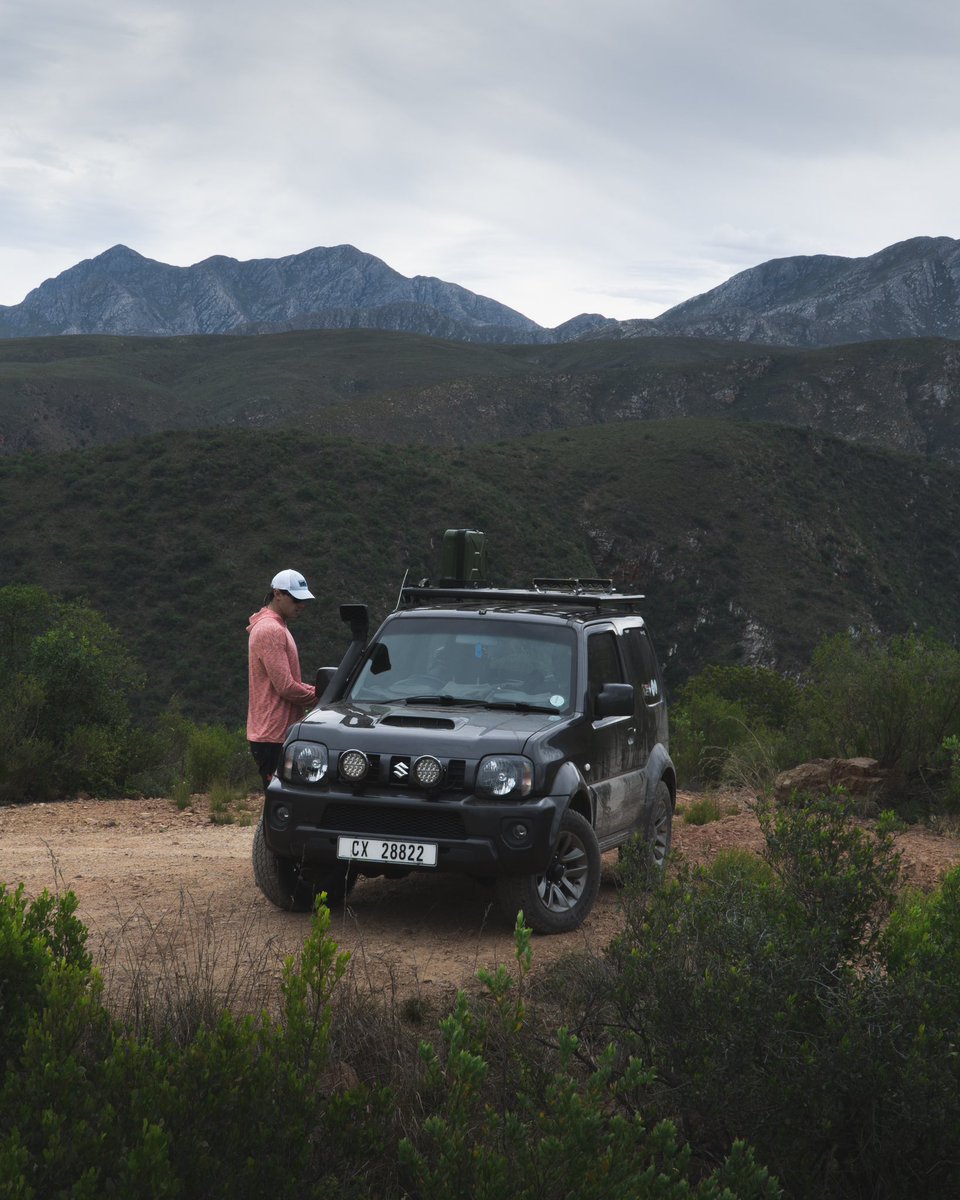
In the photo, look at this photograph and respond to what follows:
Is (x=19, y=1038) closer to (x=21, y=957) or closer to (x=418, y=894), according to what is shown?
(x=21, y=957)

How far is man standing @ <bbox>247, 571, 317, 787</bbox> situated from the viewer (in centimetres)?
760

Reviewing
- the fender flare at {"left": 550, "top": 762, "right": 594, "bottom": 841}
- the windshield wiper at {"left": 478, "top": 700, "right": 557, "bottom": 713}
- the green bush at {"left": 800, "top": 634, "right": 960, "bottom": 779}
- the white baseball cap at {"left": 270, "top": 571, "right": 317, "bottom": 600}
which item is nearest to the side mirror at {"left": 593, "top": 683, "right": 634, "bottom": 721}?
the windshield wiper at {"left": 478, "top": 700, "right": 557, "bottom": 713}

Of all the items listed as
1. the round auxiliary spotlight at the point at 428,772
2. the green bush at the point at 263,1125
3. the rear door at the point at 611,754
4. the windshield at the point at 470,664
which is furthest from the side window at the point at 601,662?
the green bush at the point at 263,1125

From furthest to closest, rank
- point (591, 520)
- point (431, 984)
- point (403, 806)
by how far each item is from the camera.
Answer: point (591, 520)
point (403, 806)
point (431, 984)

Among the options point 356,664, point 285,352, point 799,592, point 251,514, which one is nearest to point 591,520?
point 799,592

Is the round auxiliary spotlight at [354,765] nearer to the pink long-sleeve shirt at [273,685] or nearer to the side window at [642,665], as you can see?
the pink long-sleeve shirt at [273,685]

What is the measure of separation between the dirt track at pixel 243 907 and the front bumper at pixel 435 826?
31cm

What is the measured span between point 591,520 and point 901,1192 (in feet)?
210

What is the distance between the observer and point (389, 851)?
6.01m

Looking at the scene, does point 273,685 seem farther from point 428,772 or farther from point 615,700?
point 615,700

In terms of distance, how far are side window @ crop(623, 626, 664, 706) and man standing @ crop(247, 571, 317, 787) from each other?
85.9 inches

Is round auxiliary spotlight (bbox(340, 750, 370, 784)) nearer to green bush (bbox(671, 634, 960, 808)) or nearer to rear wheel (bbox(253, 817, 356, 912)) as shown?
rear wheel (bbox(253, 817, 356, 912))

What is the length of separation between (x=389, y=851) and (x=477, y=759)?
0.66 metres

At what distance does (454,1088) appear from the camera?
10.1 feet
